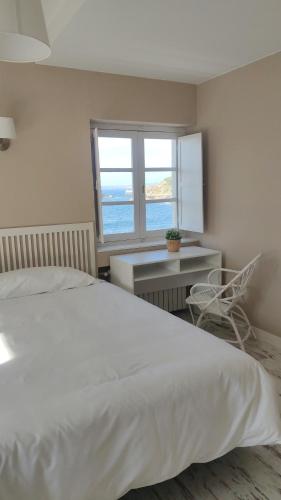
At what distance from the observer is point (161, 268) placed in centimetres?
345

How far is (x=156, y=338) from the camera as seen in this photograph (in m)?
1.89

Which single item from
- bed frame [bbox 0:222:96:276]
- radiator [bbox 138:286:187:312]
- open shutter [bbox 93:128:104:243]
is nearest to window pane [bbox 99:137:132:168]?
open shutter [bbox 93:128:104:243]

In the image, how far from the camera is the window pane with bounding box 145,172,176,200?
3.77 metres

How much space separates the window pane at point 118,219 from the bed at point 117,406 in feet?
5.47

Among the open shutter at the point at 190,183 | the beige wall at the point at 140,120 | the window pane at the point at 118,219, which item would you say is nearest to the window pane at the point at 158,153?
the open shutter at the point at 190,183

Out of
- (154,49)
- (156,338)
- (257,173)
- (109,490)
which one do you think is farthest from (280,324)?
(154,49)

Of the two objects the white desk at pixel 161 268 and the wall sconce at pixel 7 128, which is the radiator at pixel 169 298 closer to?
the white desk at pixel 161 268

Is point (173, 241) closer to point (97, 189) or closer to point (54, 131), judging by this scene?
point (97, 189)

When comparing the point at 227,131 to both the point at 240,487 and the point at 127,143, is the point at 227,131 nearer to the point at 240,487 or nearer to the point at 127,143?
the point at 127,143

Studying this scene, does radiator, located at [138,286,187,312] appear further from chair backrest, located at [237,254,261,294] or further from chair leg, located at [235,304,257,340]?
chair backrest, located at [237,254,261,294]

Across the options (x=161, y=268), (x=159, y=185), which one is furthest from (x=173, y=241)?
(x=159, y=185)

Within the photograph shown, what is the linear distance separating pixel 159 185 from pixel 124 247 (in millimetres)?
810

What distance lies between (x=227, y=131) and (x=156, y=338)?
89.9 inches

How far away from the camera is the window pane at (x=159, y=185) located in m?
3.77
